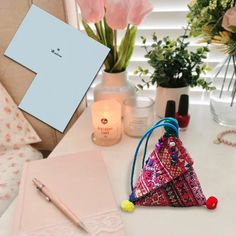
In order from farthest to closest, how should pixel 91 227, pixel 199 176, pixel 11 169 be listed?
pixel 11 169
pixel 199 176
pixel 91 227

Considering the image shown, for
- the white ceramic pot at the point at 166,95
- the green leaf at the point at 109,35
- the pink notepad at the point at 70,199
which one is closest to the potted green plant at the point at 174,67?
the white ceramic pot at the point at 166,95

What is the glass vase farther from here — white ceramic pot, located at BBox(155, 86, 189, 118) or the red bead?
the red bead

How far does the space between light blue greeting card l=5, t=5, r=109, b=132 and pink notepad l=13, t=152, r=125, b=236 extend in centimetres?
20

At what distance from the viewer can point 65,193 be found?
58 cm

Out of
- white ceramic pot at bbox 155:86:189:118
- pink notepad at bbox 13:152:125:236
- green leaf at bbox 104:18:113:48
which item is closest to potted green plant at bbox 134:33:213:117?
white ceramic pot at bbox 155:86:189:118

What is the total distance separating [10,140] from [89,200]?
0.50 meters

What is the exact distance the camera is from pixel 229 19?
0.65 metres

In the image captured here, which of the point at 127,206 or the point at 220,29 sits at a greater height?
the point at 220,29

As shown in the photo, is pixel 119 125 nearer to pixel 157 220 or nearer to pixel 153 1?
pixel 157 220

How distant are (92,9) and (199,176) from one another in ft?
1.50

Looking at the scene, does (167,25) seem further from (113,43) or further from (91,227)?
(91,227)

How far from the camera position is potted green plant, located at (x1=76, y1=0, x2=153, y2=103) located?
0.70 m

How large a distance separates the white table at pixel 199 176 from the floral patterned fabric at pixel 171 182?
15 millimetres

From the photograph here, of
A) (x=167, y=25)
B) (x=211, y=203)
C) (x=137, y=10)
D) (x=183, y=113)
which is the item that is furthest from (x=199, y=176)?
(x=167, y=25)
